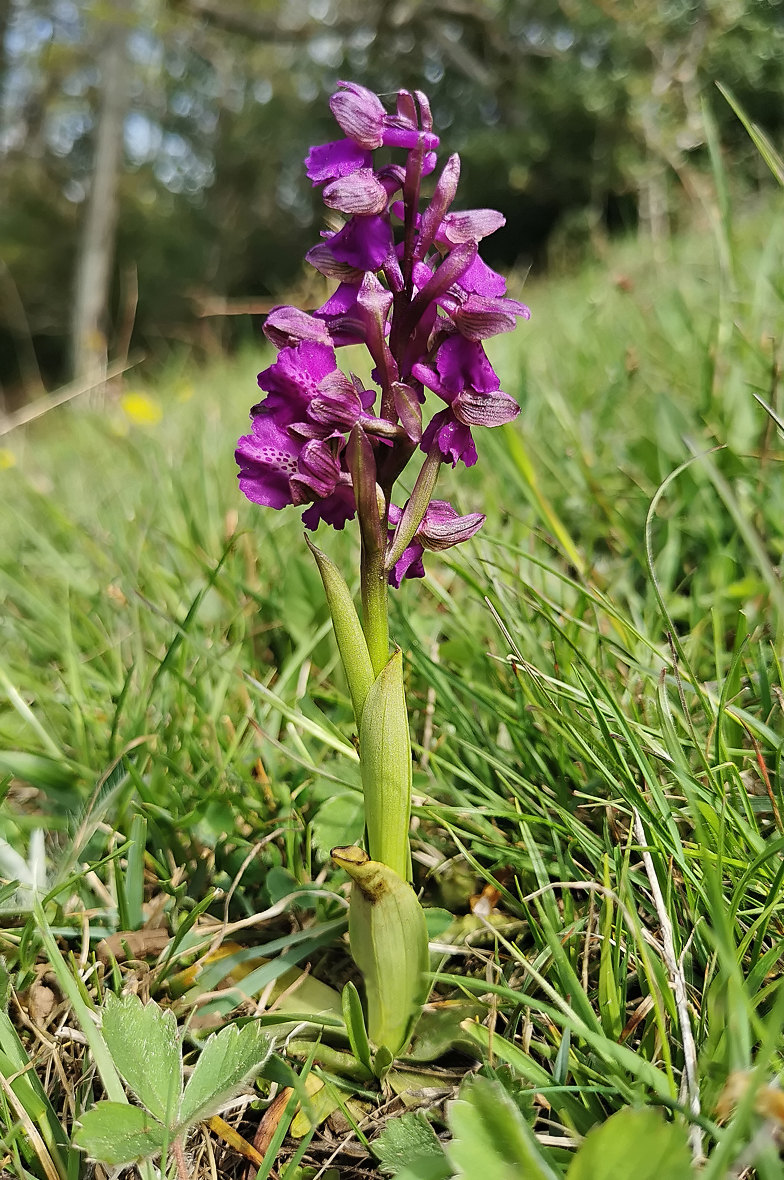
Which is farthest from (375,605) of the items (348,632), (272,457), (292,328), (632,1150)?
(632,1150)

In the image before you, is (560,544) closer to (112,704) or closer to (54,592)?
(112,704)

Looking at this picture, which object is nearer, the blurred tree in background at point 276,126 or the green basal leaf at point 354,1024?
the green basal leaf at point 354,1024

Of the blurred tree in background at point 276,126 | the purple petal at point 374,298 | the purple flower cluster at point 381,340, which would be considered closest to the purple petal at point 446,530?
the purple flower cluster at point 381,340

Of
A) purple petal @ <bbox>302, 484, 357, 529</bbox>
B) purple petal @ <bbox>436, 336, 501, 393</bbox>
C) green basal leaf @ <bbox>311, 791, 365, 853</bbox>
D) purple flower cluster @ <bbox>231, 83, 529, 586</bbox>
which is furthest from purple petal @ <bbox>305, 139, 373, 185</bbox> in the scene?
green basal leaf @ <bbox>311, 791, 365, 853</bbox>

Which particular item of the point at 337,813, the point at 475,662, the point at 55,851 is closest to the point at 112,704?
the point at 55,851

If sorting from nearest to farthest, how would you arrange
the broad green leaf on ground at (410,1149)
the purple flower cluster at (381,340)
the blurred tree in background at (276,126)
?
the broad green leaf on ground at (410,1149)
the purple flower cluster at (381,340)
the blurred tree in background at (276,126)

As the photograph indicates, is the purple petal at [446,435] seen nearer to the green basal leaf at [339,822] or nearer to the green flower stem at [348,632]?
the green flower stem at [348,632]
